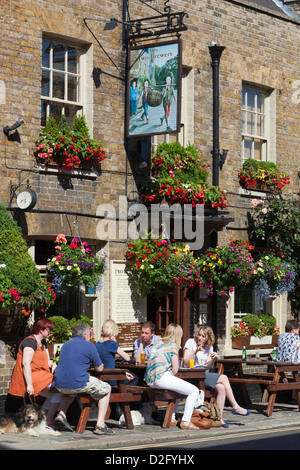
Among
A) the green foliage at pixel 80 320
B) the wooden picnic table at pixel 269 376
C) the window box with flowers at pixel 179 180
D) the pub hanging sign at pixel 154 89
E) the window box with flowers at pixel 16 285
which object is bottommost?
the wooden picnic table at pixel 269 376

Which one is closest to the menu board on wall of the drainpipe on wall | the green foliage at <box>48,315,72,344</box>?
the green foliage at <box>48,315,72,344</box>

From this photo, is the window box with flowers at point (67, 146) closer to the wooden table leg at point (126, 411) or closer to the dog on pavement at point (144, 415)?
the wooden table leg at point (126, 411)

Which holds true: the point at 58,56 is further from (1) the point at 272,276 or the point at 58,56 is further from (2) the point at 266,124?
(1) the point at 272,276

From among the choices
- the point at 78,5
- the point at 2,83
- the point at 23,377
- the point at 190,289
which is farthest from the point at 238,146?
the point at 23,377

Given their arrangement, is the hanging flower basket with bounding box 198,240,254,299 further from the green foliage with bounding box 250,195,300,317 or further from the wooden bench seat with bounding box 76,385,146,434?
the wooden bench seat with bounding box 76,385,146,434

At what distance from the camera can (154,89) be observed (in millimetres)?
15055

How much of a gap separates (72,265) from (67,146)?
6.06 ft

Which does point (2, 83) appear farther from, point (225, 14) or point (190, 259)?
point (225, 14)

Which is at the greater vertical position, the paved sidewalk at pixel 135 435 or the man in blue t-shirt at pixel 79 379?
the man in blue t-shirt at pixel 79 379

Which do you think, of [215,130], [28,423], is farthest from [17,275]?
[215,130]

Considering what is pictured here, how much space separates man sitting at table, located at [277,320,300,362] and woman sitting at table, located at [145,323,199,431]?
3.09 meters

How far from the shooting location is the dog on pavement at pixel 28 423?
1155 cm

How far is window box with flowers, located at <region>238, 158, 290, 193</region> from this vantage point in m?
18.2

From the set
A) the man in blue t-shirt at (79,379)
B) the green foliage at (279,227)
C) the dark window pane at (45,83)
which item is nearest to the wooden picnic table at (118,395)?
the man in blue t-shirt at (79,379)
